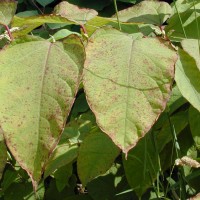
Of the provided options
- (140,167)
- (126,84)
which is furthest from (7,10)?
(140,167)

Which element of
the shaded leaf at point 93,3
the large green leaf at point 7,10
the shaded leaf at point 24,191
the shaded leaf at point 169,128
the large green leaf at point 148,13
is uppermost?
the large green leaf at point 7,10

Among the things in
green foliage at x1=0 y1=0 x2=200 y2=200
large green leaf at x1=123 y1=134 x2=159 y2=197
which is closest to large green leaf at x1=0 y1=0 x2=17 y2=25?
green foliage at x1=0 y1=0 x2=200 y2=200

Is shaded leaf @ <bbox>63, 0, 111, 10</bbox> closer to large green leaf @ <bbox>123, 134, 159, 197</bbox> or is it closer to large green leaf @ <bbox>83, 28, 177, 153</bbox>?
large green leaf @ <bbox>123, 134, 159, 197</bbox>

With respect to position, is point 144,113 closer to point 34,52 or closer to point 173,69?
point 173,69

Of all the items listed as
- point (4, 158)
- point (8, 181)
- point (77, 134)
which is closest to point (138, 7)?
point (77, 134)

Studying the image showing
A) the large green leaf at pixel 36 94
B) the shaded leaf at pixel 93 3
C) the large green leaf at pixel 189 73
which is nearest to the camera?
the large green leaf at pixel 36 94

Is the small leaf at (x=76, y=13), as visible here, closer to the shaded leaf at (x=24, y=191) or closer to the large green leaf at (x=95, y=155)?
the large green leaf at (x=95, y=155)

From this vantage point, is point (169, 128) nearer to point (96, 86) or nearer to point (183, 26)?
point (183, 26)

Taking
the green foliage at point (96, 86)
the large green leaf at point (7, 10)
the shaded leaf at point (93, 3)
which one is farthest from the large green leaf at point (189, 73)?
the shaded leaf at point (93, 3)
